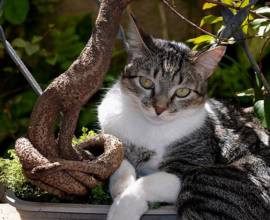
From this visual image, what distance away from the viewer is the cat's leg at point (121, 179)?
153cm

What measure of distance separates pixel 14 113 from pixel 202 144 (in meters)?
1.53

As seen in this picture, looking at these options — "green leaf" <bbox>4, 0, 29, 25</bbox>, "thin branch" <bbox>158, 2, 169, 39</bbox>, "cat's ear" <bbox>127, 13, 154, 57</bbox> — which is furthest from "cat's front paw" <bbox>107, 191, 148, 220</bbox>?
"thin branch" <bbox>158, 2, 169, 39</bbox>

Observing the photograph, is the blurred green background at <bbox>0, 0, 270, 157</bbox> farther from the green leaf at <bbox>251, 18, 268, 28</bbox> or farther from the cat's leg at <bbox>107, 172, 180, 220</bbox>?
the cat's leg at <bbox>107, 172, 180, 220</bbox>

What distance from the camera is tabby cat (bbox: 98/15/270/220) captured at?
4.95ft

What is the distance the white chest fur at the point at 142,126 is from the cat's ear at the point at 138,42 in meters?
0.15

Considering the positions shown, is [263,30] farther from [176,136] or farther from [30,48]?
[30,48]

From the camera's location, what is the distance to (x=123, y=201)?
1.47 metres

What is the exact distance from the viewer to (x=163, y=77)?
66.2 inches

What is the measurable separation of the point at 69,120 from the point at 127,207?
29cm

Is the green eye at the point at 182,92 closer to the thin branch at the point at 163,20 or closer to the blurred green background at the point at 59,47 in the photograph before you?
the blurred green background at the point at 59,47

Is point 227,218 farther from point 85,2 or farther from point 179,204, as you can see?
point 85,2

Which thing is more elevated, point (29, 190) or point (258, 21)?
point (258, 21)

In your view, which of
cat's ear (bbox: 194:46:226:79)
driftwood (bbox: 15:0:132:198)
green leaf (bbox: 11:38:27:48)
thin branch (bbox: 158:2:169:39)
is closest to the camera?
driftwood (bbox: 15:0:132:198)

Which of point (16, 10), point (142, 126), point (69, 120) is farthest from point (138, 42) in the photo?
point (16, 10)
